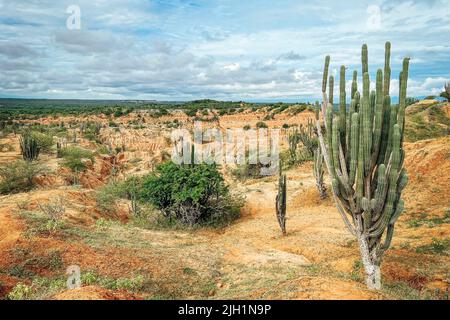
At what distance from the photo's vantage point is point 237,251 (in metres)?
11.5

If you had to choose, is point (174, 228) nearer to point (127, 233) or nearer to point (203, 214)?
point (203, 214)

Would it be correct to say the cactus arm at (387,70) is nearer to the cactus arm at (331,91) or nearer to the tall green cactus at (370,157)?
the tall green cactus at (370,157)

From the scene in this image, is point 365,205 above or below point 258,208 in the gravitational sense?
above

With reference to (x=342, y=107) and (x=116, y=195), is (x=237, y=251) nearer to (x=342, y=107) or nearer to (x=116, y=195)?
(x=342, y=107)

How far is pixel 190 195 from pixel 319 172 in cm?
625

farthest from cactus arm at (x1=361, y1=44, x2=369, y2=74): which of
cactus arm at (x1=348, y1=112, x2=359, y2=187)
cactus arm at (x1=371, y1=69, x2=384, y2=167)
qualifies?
cactus arm at (x1=348, y1=112, x2=359, y2=187)

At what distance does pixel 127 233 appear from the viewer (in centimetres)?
1276

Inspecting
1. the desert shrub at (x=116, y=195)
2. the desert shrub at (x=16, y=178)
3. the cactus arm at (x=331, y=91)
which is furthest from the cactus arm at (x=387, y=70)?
the desert shrub at (x=16, y=178)

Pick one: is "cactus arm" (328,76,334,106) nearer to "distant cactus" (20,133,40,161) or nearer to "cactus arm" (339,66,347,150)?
"cactus arm" (339,66,347,150)

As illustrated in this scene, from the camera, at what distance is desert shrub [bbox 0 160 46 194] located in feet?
62.8

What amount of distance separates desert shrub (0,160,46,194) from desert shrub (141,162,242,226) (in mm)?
7395
